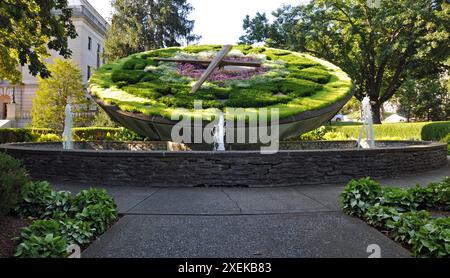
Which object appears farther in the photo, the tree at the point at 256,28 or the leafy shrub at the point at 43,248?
the tree at the point at 256,28

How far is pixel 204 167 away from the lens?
23.1 ft

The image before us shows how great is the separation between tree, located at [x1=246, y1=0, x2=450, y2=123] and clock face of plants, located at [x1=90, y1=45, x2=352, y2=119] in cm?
1247

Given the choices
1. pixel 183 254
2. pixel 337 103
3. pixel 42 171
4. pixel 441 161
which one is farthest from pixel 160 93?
pixel 441 161

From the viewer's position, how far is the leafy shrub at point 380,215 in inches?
166

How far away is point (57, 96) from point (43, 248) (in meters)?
25.3

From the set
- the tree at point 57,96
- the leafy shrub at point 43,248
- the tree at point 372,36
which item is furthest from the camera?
the tree at point 57,96

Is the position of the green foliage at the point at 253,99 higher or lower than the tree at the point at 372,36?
lower

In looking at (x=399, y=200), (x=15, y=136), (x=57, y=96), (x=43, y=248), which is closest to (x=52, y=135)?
(x=15, y=136)

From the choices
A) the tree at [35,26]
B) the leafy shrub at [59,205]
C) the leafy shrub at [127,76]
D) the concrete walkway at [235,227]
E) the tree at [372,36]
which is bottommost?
the concrete walkway at [235,227]

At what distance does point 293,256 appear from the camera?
11.0ft

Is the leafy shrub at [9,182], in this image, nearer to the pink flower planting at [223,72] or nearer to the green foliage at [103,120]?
the pink flower planting at [223,72]

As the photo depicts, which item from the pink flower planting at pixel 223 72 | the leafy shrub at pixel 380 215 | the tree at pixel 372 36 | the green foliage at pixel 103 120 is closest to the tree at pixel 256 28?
the tree at pixel 372 36

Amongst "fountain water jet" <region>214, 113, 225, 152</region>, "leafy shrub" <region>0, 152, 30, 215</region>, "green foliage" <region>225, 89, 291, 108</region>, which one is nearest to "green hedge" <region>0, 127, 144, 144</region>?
"green foliage" <region>225, 89, 291, 108</region>

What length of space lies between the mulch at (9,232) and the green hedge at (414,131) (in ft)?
51.9
